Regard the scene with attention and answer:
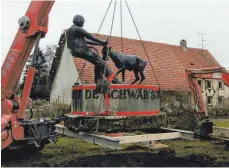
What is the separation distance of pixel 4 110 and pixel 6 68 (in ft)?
3.00

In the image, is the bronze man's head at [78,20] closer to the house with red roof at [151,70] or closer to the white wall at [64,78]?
the house with red roof at [151,70]

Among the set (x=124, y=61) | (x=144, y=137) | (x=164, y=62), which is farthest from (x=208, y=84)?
(x=144, y=137)

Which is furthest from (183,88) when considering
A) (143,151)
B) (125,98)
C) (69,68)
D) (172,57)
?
(125,98)

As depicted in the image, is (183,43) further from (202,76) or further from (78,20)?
(78,20)

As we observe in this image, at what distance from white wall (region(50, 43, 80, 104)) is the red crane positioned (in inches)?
591

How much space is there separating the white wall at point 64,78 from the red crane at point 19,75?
15020 millimetres

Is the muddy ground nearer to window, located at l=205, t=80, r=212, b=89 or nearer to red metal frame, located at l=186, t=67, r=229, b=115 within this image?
red metal frame, located at l=186, t=67, r=229, b=115

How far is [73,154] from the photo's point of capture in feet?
30.9

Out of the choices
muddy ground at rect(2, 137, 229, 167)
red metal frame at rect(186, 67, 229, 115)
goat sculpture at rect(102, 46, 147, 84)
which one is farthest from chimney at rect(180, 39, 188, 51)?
goat sculpture at rect(102, 46, 147, 84)

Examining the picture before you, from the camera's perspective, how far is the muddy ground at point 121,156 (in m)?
8.14

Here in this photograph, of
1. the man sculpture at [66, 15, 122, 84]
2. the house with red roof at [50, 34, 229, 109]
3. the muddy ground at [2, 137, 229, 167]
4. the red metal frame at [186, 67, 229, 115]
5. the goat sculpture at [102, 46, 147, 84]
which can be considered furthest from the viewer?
the house with red roof at [50, 34, 229, 109]

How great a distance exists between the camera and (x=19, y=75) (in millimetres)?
7840

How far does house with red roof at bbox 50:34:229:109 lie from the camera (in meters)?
23.4

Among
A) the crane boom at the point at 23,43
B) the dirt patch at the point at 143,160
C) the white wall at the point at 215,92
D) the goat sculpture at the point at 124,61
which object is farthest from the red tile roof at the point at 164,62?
the crane boom at the point at 23,43
